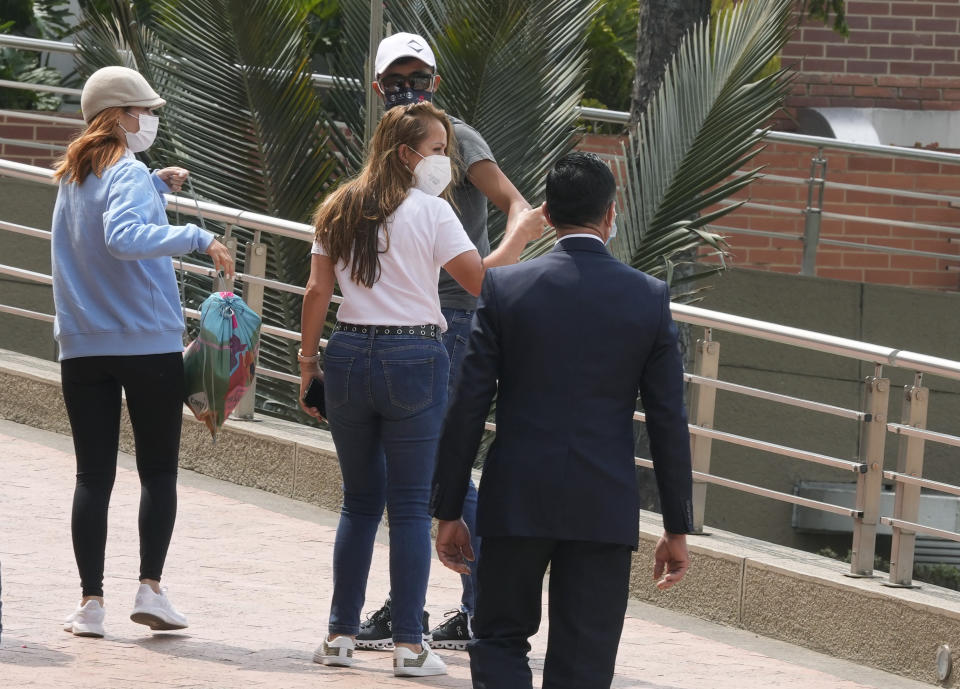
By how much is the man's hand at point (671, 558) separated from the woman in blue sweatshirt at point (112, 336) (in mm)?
1697

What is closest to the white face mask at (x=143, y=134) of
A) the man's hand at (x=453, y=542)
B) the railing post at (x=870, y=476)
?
the man's hand at (x=453, y=542)

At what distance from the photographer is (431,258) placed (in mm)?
4547

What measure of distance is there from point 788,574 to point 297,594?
171 cm

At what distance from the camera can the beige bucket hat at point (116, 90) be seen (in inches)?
188

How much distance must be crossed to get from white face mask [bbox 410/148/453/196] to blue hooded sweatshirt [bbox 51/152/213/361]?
28.3 inches

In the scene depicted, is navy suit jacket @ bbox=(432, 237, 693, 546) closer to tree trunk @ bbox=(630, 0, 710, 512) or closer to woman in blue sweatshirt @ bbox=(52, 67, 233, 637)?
woman in blue sweatshirt @ bbox=(52, 67, 233, 637)

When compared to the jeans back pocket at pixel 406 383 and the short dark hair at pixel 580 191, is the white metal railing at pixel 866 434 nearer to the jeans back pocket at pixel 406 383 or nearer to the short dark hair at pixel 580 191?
the jeans back pocket at pixel 406 383

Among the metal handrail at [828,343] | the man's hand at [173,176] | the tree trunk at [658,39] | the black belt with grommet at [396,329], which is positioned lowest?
the black belt with grommet at [396,329]

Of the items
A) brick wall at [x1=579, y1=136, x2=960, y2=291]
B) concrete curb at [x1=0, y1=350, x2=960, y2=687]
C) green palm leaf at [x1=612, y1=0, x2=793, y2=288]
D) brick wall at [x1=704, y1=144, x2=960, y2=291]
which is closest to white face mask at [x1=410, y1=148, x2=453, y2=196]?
concrete curb at [x1=0, y1=350, x2=960, y2=687]

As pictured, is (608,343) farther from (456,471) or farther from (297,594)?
(297,594)

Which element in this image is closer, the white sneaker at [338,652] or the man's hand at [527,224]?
the man's hand at [527,224]

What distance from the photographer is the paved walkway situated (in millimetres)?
4578

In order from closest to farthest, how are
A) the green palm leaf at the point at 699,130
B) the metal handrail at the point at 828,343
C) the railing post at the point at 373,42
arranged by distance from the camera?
the metal handrail at the point at 828,343, the railing post at the point at 373,42, the green palm leaf at the point at 699,130

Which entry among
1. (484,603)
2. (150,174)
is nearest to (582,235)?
(484,603)
